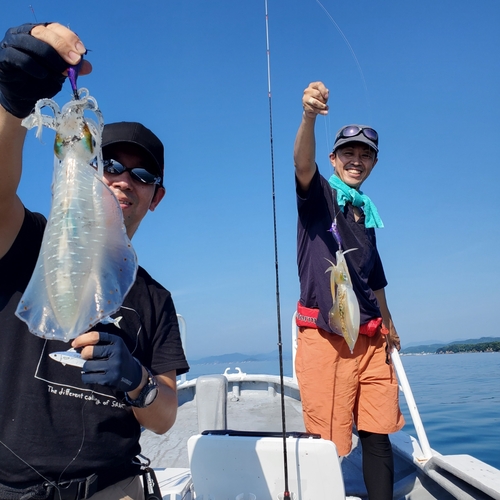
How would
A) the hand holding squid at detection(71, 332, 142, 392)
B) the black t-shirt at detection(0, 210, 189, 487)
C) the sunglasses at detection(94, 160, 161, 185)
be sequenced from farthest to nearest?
the sunglasses at detection(94, 160, 161, 185) < the black t-shirt at detection(0, 210, 189, 487) < the hand holding squid at detection(71, 332, 142, 392)

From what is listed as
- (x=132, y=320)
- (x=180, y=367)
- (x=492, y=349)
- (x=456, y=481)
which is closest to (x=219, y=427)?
(x=180, y=367)

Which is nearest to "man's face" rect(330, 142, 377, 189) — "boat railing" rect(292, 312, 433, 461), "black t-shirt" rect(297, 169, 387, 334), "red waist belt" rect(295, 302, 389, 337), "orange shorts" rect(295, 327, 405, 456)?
"black t-shirt" rect(297, 169, 387, 334)

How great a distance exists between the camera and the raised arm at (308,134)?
2.79 metres

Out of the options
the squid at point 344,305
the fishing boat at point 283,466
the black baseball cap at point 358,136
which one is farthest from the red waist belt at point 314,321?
the black baseball cap at point 358,136

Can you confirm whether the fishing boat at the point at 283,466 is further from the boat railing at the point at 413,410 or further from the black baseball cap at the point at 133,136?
the black baseball cap at the point at 133,136

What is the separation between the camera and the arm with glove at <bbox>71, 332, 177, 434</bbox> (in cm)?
144

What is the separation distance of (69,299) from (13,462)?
87 cm

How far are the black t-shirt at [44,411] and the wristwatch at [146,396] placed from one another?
15 cm

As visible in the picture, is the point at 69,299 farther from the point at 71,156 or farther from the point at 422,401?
the point at 422,401

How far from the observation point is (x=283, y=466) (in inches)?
102

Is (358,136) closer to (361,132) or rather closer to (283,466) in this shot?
(361,132)

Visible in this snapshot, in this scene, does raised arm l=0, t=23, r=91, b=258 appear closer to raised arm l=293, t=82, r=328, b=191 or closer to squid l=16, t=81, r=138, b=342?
squid l=16, t=81, r=138, b=342

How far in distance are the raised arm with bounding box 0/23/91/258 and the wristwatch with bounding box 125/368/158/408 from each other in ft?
3.38

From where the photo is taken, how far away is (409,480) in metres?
4.05
